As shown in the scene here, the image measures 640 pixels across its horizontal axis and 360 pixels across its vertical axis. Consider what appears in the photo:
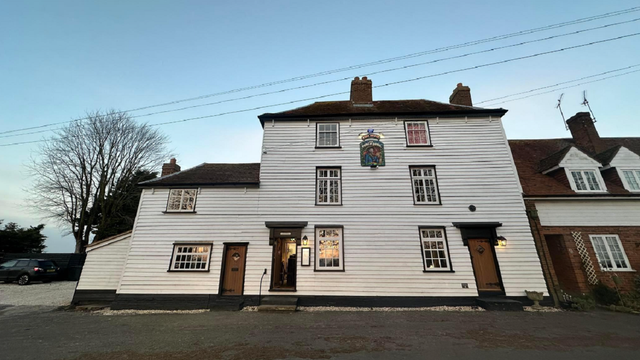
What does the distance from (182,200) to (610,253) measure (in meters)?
18.6

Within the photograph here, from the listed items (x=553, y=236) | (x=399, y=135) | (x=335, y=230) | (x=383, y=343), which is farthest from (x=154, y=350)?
(x=553, y=236)

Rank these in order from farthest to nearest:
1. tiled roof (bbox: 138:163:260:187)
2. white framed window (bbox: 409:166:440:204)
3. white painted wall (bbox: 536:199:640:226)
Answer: tiled roof (bbox: 138:163:260:187)
white framed window (bbox: 409:166:440:204)
white painted wall (bbox: 536:199:640:226)

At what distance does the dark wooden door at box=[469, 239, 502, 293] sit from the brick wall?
195 cm

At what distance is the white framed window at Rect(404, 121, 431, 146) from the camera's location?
11.8 m

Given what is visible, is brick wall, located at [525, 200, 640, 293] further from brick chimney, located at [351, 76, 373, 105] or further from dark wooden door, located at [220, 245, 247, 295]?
dark wooden door, located at [220, 245, 247, 295]

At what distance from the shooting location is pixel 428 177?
433 inches

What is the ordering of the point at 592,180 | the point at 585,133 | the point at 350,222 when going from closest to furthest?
1. the point at 350,222
2. the point at 592,180
3. the point at 585,133

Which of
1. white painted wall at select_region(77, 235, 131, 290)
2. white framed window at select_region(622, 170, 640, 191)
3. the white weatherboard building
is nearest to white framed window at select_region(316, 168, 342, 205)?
the white weatherboard building

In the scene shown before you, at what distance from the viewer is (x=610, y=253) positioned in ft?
32.4

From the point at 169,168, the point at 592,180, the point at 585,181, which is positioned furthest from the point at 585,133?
the point at 169,168

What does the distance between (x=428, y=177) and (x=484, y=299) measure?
17.1 ft

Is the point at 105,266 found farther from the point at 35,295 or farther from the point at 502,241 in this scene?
the point at 502,241

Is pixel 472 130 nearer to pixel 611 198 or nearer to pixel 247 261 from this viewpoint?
pixel 611 198

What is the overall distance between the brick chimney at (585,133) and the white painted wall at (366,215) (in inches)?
266
